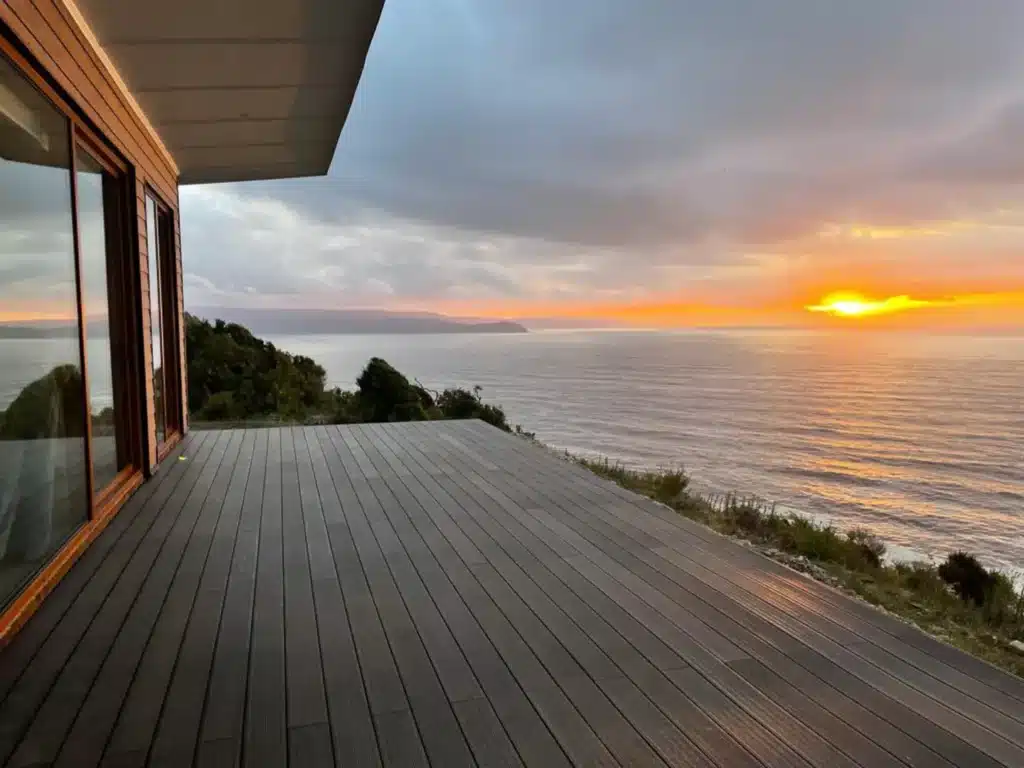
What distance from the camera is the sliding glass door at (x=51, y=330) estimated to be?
6.80ft

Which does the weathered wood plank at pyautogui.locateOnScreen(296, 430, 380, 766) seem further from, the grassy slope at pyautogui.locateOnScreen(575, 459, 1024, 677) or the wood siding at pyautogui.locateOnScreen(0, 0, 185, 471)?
the grassy slope at pyautogui.locateOnScreen(575, 459, 1024, 677)

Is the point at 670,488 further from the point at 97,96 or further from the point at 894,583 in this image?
the point at 97,96

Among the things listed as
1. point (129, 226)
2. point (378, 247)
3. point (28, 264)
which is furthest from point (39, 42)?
point (378, 247)

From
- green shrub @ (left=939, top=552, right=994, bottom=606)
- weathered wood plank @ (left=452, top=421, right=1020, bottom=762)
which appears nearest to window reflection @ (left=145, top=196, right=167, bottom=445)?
weathered wood plank @ (left=452, top=421, right=1020, bottom=762)

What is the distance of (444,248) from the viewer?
25.4 m

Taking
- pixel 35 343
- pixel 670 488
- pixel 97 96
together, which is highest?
pixel 97 96

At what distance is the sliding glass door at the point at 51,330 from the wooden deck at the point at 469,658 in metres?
0.29

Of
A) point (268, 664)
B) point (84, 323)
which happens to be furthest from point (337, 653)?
point (84, 323)

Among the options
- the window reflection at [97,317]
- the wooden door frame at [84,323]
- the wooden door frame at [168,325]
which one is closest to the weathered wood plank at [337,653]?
the wooden door frame at [84,323]

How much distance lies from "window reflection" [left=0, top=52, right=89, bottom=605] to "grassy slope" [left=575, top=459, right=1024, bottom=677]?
3181mm

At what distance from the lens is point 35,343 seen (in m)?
2.30

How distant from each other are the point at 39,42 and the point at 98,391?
1.63m

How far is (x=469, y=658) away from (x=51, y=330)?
2.05 metres

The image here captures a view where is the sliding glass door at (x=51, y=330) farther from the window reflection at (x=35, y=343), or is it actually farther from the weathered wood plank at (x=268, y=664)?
the weathered wood plank at (x=268, y=664)
